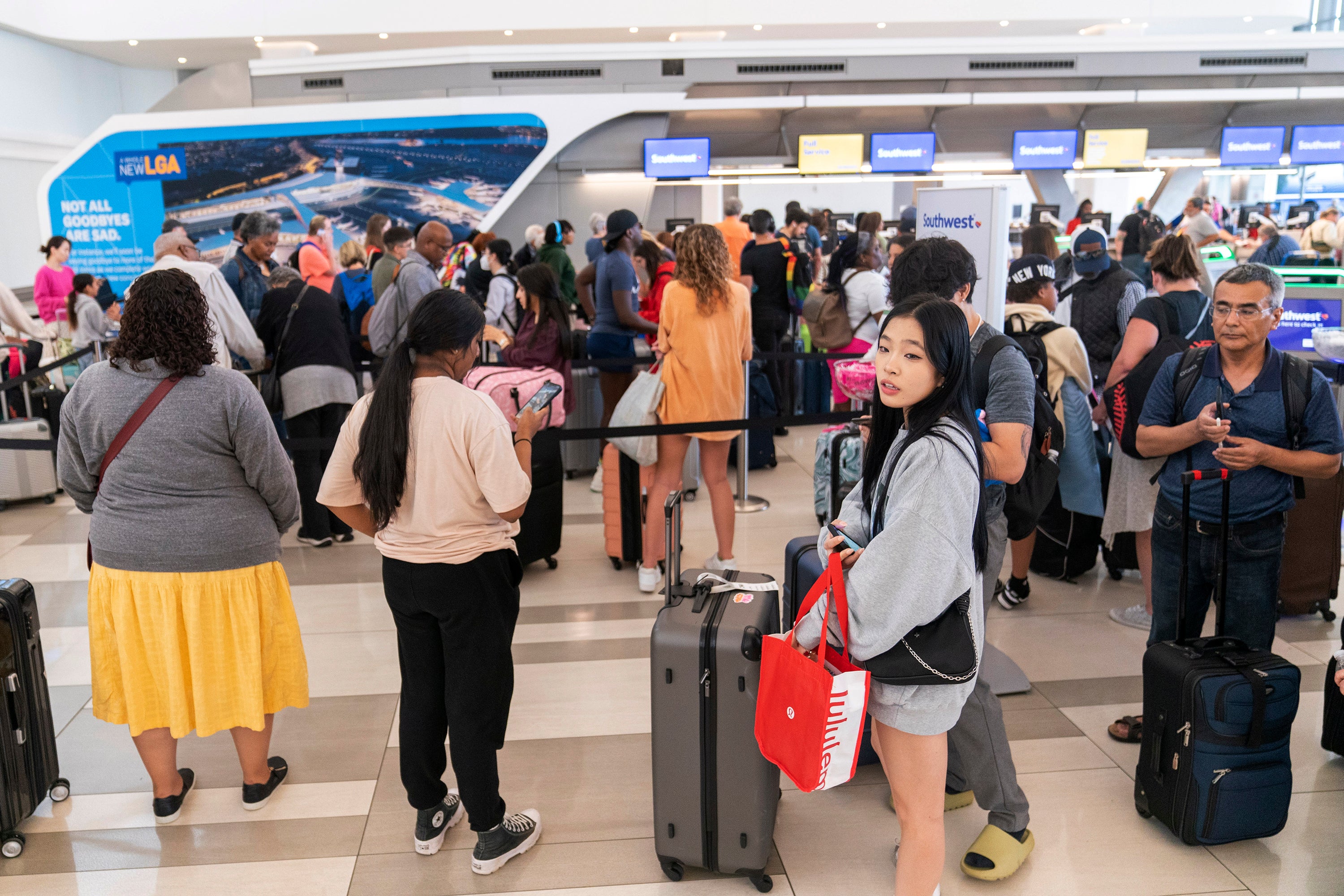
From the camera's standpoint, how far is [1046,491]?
8.64ft

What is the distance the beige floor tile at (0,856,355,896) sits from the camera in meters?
2.55

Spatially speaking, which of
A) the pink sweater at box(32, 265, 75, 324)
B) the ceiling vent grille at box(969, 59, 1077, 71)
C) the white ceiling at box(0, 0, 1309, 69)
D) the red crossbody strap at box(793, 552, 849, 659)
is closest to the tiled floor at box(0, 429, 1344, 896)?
the red crossbody strap at box(793, 552, 849, 659)

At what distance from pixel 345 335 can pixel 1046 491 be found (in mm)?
3924

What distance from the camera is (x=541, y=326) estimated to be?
510 centimetres

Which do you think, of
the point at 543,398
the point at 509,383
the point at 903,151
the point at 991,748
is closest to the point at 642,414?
the point at 509,383

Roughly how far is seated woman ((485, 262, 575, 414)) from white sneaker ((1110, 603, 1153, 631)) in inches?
116

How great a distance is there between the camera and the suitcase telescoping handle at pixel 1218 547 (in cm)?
278

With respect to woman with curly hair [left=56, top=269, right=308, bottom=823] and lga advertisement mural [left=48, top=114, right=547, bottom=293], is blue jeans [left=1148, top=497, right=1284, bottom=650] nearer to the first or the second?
woman with curly hair [left=56, top=269, right=308, bottom=823]

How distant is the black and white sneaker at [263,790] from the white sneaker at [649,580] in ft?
6.32

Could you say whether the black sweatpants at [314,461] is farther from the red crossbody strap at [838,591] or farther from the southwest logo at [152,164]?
the southwest logo at [152,164]

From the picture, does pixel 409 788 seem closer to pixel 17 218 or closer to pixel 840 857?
pixel 840 857

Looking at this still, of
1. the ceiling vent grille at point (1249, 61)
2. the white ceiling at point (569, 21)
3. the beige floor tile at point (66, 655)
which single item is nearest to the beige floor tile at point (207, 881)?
the beige floor tile at point (66, 655)

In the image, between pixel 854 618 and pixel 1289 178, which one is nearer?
pixel 854 618

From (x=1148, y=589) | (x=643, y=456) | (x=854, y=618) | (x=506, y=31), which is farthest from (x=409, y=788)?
(x=506, y=31)
